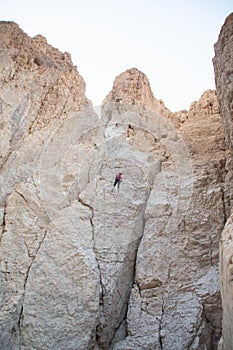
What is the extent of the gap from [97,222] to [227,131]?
24.3ft

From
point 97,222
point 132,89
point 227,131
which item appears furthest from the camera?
point 132,89

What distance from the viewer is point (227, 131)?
1202 cm

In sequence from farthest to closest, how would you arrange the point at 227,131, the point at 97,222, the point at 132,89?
the point at 132,89 < the point at 97,222 < the point at 227,131

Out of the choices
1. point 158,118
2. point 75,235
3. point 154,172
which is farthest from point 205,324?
point 158,118

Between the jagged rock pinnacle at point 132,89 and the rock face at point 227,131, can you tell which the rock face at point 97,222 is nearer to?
the rock face at point 227,131

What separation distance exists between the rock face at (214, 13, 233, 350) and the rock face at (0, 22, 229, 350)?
2907 millimetres

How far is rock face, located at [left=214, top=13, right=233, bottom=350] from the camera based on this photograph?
7133mm

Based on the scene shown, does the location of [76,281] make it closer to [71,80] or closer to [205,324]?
[205,324]

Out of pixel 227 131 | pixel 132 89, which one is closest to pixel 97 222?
pixel 227 131

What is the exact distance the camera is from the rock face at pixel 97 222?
11117 mm

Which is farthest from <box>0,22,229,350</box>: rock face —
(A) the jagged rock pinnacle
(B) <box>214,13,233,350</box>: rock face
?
(A) the jagged rock pinnacle

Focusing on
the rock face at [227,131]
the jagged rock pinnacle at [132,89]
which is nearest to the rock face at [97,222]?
the rock face at [227,131]

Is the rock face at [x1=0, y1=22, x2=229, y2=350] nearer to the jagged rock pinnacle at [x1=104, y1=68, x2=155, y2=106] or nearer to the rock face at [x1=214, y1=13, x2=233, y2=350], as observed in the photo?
the rock face at [x1=214, y1=13, x2=233, y2=350]

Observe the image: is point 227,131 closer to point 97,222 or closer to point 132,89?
point 97,222
